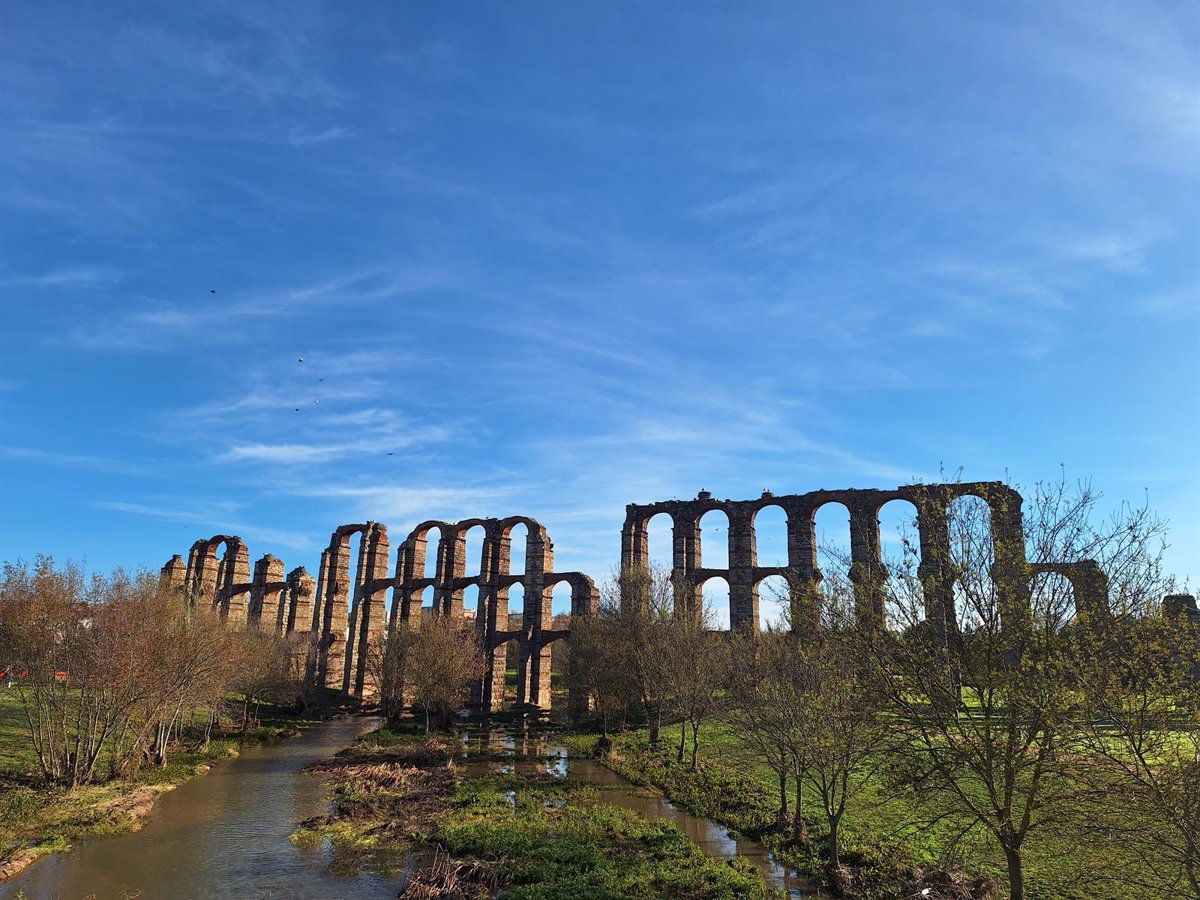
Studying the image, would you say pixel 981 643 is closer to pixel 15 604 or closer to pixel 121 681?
pixel 121 681

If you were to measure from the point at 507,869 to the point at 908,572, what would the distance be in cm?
993

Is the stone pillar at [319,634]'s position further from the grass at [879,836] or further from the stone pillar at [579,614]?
the grass at [879,836]

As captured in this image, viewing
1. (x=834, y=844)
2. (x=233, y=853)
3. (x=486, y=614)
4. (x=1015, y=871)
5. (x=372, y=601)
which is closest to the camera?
(x=1015, y=871)

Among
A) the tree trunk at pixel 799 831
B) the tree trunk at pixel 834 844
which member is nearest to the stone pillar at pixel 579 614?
the tree trunk at pixel 799 831

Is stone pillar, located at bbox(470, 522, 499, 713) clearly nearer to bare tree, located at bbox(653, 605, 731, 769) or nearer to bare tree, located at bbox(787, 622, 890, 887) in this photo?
bare tree, located at bbox(653, 605, 731, 769)

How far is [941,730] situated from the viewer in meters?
10.2

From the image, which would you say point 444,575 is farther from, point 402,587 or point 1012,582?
point 1012,582

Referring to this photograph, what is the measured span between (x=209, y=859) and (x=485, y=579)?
102 feet

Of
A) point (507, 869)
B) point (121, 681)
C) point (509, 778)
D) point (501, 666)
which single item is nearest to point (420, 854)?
point (507, 869)

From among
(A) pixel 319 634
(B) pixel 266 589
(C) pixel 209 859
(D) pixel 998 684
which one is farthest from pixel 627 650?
(B) pixel 266 589

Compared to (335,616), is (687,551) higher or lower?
higher

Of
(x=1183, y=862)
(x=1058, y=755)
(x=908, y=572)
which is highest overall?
(x=908, y=572)

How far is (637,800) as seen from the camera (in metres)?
21.2

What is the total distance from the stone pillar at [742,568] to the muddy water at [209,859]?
79.3 feet
